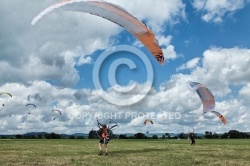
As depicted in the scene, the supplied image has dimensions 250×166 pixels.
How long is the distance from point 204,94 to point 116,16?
17.9m

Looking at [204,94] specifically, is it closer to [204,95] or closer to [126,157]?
[204,95]

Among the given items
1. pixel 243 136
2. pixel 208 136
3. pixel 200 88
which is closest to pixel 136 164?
pixel 200 88

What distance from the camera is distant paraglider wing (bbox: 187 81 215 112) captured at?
1404 inches

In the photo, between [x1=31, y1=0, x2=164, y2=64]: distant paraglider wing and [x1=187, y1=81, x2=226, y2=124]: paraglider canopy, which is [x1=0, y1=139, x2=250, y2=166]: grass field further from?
[x1=187, y1=81, x2=226, y2=124]: paraglider canopy

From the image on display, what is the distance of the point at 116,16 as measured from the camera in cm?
2206

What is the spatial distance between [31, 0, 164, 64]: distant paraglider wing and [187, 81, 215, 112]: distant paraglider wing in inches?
495

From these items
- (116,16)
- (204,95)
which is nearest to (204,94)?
(204,95)

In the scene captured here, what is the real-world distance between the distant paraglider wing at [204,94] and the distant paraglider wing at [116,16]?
12579 mm

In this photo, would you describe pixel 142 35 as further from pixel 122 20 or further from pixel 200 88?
pixel 200 88

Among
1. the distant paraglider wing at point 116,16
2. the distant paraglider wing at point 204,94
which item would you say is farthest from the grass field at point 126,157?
the distant paraglider wing at point 204,94

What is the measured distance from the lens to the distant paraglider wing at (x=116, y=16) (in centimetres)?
1883

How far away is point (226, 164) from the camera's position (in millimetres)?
19234

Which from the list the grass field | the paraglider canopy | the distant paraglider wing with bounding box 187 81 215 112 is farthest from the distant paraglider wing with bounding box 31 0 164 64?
the paraglider canopy

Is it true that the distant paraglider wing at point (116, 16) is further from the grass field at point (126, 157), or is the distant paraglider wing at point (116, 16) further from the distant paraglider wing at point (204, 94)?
the distant paraglider wing at point (204, 94)
